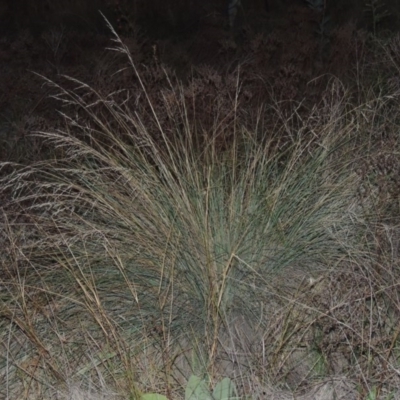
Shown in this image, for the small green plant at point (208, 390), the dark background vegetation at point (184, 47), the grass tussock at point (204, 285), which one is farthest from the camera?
the dark background vegetation at point (184, 47)

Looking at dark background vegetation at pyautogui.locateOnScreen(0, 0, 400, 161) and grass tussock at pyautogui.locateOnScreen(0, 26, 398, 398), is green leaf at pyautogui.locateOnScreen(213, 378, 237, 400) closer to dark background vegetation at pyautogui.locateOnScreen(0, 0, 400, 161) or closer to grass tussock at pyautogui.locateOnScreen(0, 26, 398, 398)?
grass tussock at pyautogui.locateOnScreen(0, 26, 398, 398)

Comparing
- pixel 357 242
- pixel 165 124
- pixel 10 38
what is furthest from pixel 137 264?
pixel 10 38

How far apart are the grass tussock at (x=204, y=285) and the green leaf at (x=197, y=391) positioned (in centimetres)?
4

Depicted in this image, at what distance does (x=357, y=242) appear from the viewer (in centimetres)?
314

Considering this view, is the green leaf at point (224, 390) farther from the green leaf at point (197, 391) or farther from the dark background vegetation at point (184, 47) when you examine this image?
the dark background vegetation at point (184, 47)

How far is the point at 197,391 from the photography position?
2432 mm

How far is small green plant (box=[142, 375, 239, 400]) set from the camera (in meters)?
2.41

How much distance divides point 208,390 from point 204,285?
1.72ft

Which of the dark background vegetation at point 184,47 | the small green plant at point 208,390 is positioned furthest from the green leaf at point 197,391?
the dark background vegetation at point 184,47

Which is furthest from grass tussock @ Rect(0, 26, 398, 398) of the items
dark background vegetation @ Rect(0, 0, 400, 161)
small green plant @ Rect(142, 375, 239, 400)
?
dark background vegetation @ Rect(0, 0, 400, 161)

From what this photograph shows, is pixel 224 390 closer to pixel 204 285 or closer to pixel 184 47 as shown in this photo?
pixel 204 285

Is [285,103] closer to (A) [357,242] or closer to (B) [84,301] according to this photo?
(A) [357,242]

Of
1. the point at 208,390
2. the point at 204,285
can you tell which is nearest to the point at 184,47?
the point at 204,285

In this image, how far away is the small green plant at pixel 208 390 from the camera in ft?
7.91
